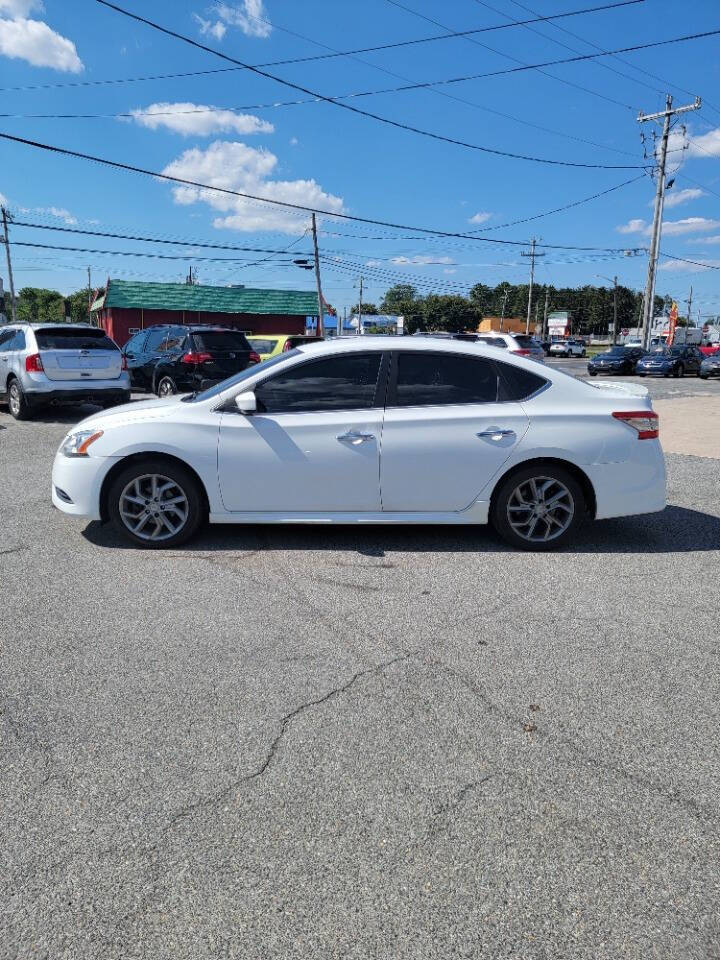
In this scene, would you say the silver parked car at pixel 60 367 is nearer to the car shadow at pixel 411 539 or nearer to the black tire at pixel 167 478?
the car shadow at pixel 411 539

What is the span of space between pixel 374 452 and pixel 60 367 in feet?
28.0

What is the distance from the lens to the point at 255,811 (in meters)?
2.55

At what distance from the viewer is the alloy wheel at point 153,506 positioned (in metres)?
5.46

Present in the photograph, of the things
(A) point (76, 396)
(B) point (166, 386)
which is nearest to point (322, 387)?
(A) point (76, 396)

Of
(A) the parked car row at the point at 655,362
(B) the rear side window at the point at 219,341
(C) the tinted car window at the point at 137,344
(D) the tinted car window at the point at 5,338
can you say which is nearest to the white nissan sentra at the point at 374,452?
(D) the tinted car window at the point at 5,338

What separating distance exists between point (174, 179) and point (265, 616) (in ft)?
62.6

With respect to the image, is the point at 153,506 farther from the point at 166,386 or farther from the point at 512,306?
the point at 512,306

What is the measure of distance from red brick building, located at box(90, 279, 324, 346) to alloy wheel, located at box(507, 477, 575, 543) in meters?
42.8

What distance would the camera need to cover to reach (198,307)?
155 feet

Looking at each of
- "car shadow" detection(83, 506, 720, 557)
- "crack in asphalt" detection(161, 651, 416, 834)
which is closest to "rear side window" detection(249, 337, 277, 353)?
"car shadow" detection(83, 506, 720, 557)

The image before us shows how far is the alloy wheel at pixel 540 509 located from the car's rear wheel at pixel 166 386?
34.1 feet

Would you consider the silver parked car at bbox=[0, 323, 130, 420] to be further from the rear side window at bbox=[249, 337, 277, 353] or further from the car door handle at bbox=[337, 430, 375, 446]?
the car door handle at bbox=[337, 430, 375, 446]

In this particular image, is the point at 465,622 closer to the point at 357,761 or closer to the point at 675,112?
the point at 357,761

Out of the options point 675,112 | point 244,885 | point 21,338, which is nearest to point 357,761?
point 244,885
